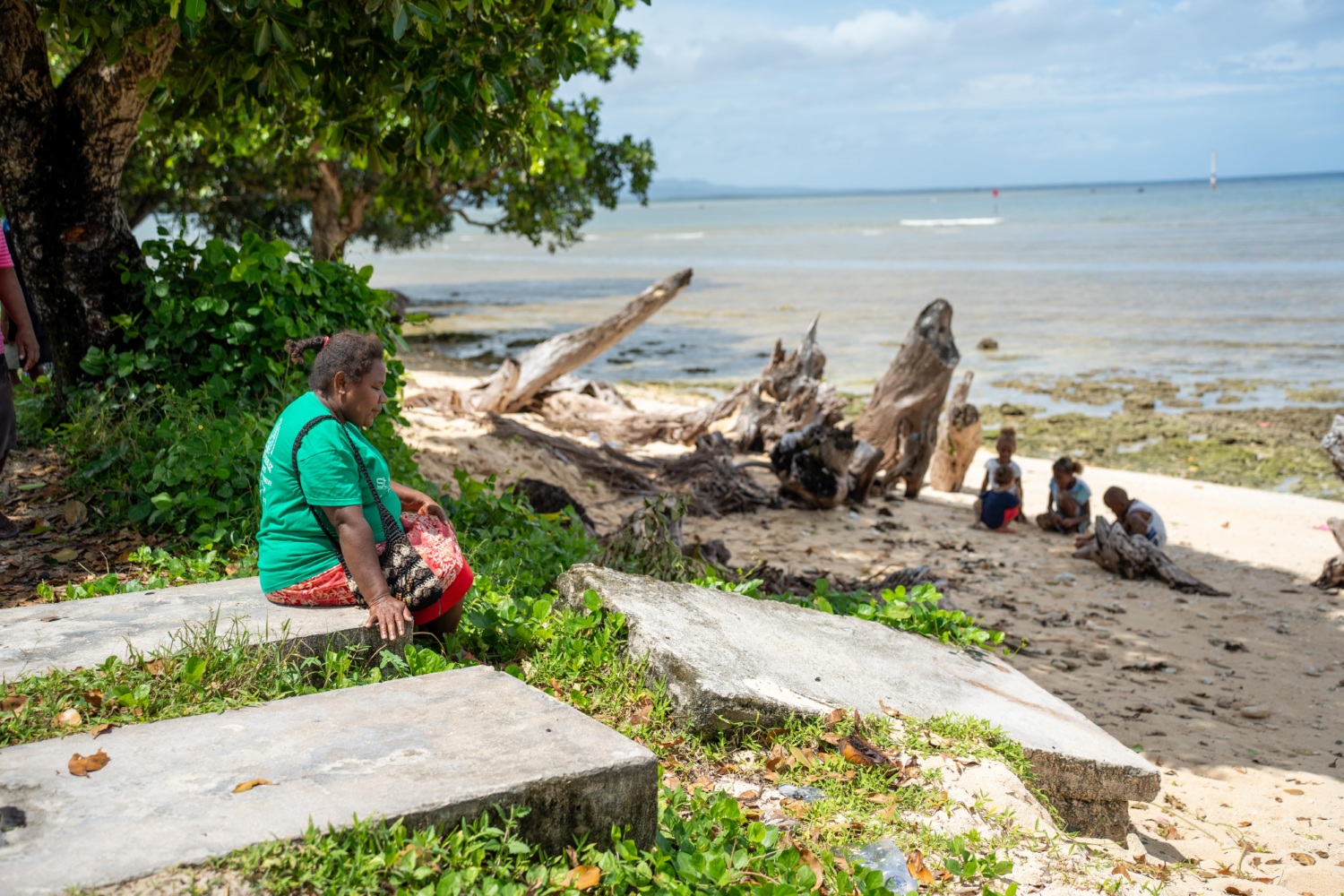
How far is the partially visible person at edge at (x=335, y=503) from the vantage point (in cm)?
353

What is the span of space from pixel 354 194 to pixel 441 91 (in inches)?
482

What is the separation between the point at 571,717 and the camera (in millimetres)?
3002

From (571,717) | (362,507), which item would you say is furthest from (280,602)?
(571,717)

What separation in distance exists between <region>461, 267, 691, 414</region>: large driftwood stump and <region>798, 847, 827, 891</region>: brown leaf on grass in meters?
9.18

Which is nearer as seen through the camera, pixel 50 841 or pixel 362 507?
pixel 50 841

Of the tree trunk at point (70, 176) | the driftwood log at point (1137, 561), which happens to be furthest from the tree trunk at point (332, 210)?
the driftwood log at point (1137, 561)

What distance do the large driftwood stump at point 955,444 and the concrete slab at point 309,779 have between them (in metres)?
8.29

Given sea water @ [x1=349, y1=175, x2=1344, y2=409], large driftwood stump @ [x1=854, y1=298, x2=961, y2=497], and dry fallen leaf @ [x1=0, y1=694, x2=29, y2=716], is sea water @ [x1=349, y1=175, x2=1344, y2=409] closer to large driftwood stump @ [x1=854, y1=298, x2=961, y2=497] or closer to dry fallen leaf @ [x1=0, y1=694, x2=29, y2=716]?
large driftwood stump @ [x1=854, y1=298, x2=961, y2=497]

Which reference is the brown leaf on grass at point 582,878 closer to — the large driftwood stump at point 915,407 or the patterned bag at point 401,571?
the patterned bag at point 401,571

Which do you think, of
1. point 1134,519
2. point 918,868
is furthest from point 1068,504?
point 918,868

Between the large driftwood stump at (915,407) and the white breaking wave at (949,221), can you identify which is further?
the white breaking wave at (949,221)

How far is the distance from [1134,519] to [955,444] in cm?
262

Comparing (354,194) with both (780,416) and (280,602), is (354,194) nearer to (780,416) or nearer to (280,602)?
(780,416)

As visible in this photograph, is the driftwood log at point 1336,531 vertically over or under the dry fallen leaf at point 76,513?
under
